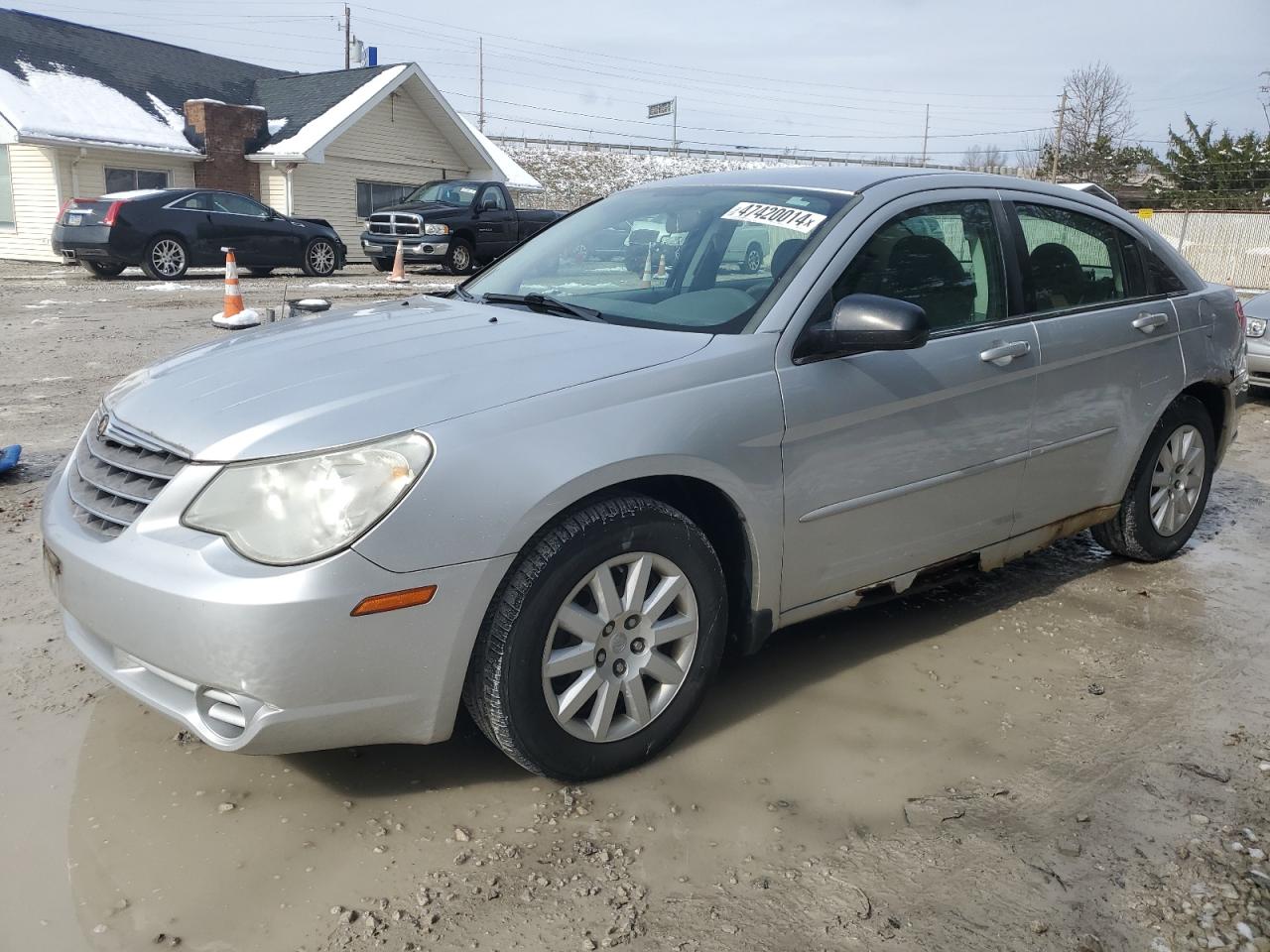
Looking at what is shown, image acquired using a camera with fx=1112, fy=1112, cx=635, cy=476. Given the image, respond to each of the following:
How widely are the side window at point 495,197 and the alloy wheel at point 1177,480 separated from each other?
56.6 feet

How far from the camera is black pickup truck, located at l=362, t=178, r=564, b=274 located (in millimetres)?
19938

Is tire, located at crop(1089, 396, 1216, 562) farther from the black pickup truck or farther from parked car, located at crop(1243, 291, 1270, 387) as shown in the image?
the black pickup truck

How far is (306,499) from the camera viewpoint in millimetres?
2564

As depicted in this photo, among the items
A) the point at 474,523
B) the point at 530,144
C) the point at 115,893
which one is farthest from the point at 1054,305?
the point at 530,144

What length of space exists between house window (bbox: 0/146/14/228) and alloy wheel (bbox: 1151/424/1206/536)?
25.7 m

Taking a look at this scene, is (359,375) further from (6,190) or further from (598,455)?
(6,190)

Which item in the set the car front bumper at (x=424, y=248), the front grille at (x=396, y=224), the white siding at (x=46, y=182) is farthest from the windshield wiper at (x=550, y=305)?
the white siding at (x=46, y=182)

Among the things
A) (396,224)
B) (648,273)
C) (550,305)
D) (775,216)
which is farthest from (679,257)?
(396,224)

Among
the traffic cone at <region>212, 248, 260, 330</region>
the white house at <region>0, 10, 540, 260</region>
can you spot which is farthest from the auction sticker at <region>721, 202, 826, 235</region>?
the white house at <region>0, 10, 540, 260</region>

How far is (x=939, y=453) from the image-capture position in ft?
12.2

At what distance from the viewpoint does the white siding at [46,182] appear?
2327 centimetres

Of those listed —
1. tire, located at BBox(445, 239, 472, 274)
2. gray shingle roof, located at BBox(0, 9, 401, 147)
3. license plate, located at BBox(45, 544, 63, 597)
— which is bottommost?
license plate, located at BBox(45, 544, 63, 597)

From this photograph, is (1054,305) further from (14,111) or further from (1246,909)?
(14,111)

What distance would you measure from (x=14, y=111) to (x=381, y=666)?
23.9 metres
